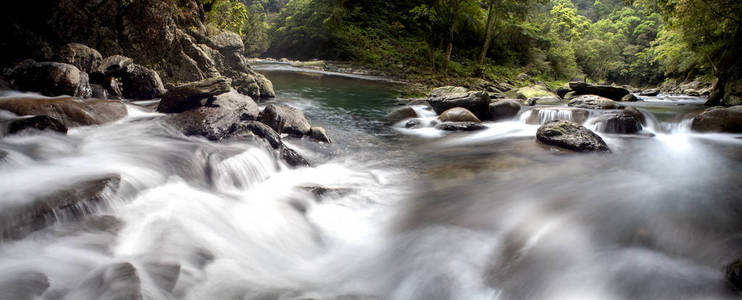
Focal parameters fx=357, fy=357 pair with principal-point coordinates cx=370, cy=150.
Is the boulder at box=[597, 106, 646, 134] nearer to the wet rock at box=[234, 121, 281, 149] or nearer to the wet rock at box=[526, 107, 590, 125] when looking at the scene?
the wet rock at box=[526, 107, 590, 125]

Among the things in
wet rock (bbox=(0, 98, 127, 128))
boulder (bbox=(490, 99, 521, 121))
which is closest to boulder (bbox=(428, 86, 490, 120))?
boulder (bbox=(490, 99, 521, 121))

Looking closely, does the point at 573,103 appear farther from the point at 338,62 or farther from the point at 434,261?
the point at 338,62

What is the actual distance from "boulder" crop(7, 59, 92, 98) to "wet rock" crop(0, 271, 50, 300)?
238 inches

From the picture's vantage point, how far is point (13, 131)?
14.3ft

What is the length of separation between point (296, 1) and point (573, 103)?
102 feet

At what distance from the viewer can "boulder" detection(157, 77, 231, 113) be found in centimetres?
689

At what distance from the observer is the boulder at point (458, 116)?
966 centimetres

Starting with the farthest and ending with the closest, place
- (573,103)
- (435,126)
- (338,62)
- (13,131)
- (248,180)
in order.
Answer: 1. (338,62)
2. (573,103)
3. (435,126)
4. (248,180)
5. (13,131)

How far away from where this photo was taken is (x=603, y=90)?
47.6ft

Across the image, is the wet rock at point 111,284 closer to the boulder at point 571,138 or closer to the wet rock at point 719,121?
the boulder at point 571,138

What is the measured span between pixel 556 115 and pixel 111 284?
9.84 m

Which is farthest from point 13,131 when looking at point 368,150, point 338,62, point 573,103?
point 338,62

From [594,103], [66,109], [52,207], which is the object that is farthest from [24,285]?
[594,103]

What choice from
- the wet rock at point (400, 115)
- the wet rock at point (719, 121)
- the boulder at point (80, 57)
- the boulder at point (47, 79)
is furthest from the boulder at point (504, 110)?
Answer: the boulder at point (80, 57)
